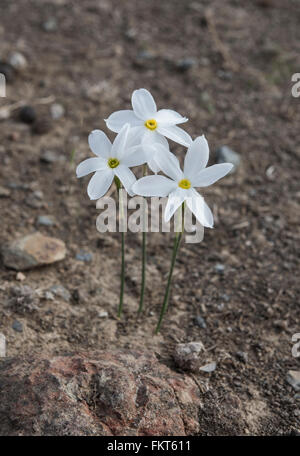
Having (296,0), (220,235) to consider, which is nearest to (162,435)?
(220,235)

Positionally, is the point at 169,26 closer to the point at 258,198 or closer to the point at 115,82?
the point at 115,82

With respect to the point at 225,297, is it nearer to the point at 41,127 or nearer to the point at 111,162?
the point at 111,162

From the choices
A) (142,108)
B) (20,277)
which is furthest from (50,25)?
(142,108)

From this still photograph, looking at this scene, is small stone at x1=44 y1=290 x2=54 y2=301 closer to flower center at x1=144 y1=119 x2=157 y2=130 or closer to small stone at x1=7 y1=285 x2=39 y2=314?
small stone at x1=7 y1=285 x2=39 y2=314

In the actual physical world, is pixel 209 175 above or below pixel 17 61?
below

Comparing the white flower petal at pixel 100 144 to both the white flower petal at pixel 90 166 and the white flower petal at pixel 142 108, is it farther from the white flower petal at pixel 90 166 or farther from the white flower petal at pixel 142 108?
the white flower petal at pixel 142 108

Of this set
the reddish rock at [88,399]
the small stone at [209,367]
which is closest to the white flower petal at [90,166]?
the reddish rock at [88,399]
